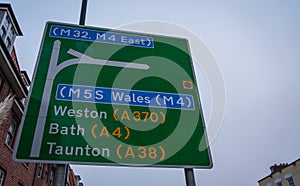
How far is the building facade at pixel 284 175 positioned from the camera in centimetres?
2603

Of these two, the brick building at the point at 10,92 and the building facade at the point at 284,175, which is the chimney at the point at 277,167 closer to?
the building facade at the point at 284,175

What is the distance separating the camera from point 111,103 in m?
3.19

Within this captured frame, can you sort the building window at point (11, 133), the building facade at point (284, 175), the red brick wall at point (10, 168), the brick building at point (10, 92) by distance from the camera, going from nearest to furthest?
the brick building at point (10, 92) < the red brick wall at point (10, 168) < the building window at point (11, 133) < the building facade at point (284, 175)

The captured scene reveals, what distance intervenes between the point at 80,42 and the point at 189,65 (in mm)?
1658

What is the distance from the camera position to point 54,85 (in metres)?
3.18

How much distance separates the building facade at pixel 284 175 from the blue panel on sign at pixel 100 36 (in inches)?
1088

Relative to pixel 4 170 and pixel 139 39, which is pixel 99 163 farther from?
pixel 4 170

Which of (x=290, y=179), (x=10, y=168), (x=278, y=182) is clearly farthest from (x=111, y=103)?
(x=278, y=182)

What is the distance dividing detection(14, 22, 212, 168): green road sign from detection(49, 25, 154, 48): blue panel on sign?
0.05ft

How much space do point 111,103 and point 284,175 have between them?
30.6 meters

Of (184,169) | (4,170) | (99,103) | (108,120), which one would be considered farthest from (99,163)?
(4,170)

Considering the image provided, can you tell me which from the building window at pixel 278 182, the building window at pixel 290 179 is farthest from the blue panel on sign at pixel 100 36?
the building window at pixel 278 182

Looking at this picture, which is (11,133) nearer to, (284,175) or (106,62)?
(106,62)

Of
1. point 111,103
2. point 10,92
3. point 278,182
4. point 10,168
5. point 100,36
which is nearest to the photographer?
point 111,103
